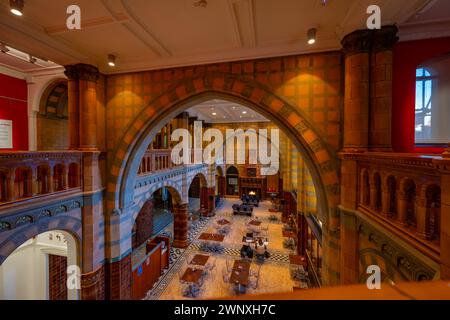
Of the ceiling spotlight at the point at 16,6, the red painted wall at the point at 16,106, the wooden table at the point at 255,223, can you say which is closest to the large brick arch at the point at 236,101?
the ceiling spotlight at the point at 16,6

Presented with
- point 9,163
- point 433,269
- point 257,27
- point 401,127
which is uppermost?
point 257,27

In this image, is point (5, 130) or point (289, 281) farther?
point (289, 281)

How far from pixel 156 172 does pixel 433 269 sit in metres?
6.94

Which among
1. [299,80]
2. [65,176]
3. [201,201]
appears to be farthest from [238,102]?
[201,201]

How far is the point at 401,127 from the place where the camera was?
3.11 meters

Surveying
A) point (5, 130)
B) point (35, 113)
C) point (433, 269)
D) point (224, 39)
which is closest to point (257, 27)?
point (224, 39)

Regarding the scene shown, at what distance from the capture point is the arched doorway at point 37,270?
5410 mm

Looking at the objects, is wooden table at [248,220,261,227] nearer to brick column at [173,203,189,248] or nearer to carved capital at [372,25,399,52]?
brick column at [173,203,189,248]

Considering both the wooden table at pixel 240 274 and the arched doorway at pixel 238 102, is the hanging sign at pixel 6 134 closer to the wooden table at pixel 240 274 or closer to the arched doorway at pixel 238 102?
the arched doorway at pixel 238 102

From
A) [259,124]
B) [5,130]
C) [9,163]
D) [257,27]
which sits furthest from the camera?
[259,124]

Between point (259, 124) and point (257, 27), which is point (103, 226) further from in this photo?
point (259, 124)

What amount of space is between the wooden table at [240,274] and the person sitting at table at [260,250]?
158 cm

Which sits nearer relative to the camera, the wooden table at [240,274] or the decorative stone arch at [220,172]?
the wooden table at [240,274]

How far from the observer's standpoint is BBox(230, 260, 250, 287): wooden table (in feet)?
19.9
